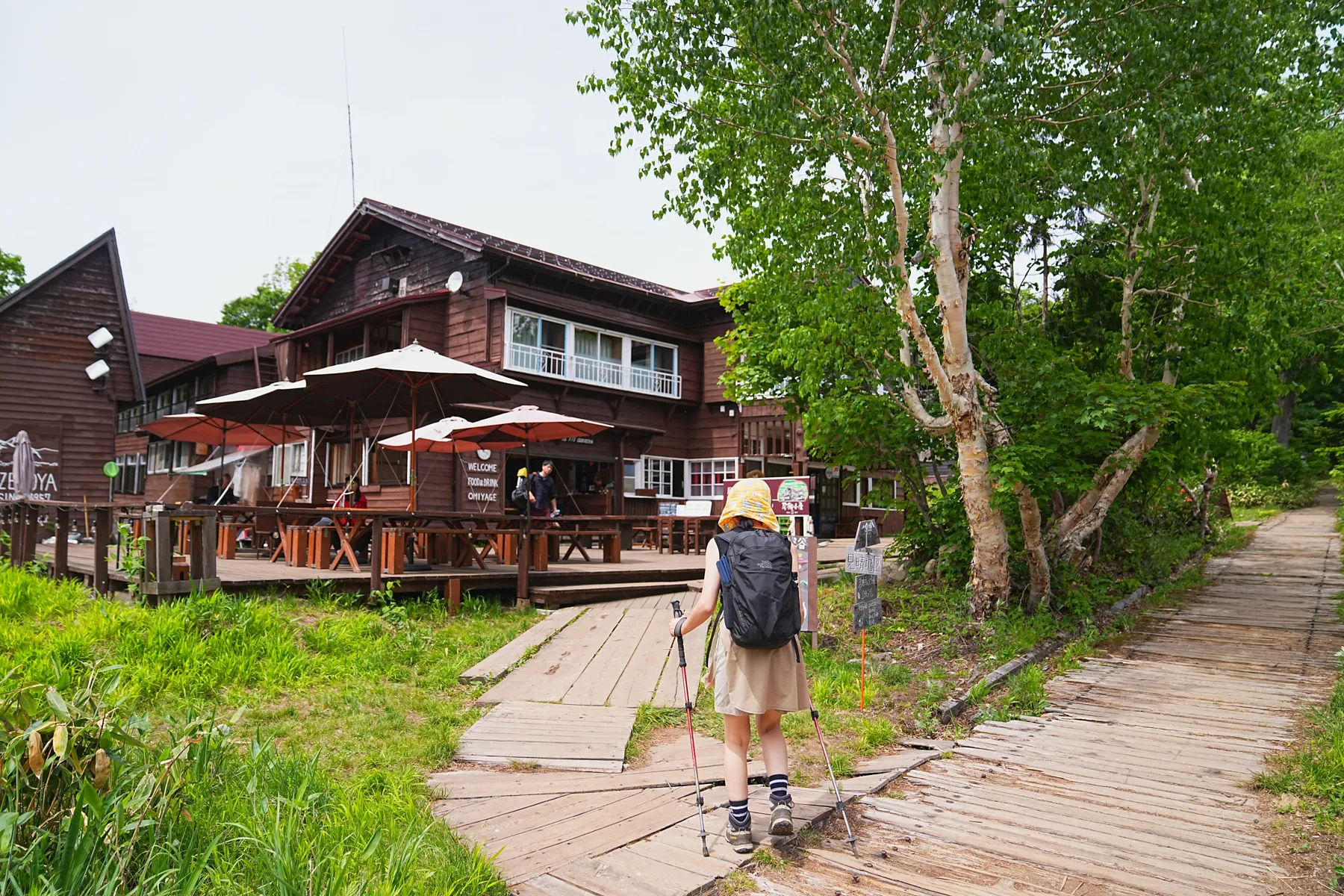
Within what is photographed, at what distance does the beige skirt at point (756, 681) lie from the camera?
4.09 metres

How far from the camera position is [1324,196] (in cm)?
1596

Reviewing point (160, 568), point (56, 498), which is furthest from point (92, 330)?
point (160, 568)

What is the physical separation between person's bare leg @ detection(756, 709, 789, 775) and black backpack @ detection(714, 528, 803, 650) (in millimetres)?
405

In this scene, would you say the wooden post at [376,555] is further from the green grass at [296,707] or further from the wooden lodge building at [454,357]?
the wooden lodge building at [454,357]

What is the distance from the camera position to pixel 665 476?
84.1 ft

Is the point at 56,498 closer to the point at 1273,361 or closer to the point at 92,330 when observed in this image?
the point at 92,330

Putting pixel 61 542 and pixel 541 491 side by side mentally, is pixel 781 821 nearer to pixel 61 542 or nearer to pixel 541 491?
pixel 61 542

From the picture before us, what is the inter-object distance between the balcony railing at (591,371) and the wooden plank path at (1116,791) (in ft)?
48.9

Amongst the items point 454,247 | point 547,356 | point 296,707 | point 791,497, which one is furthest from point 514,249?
point 296,707

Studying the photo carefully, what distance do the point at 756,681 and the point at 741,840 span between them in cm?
69

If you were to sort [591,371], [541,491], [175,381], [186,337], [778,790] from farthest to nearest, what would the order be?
1. [186,337]
2. [175,381]
3. [591,371]
4. [541,491]
5. [778,790]

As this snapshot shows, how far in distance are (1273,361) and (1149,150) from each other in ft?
12.6

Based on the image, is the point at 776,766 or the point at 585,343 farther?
the point at 585,343

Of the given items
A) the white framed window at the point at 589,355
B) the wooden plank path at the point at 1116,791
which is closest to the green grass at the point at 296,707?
the wooden plank path at the point at 1116,791
